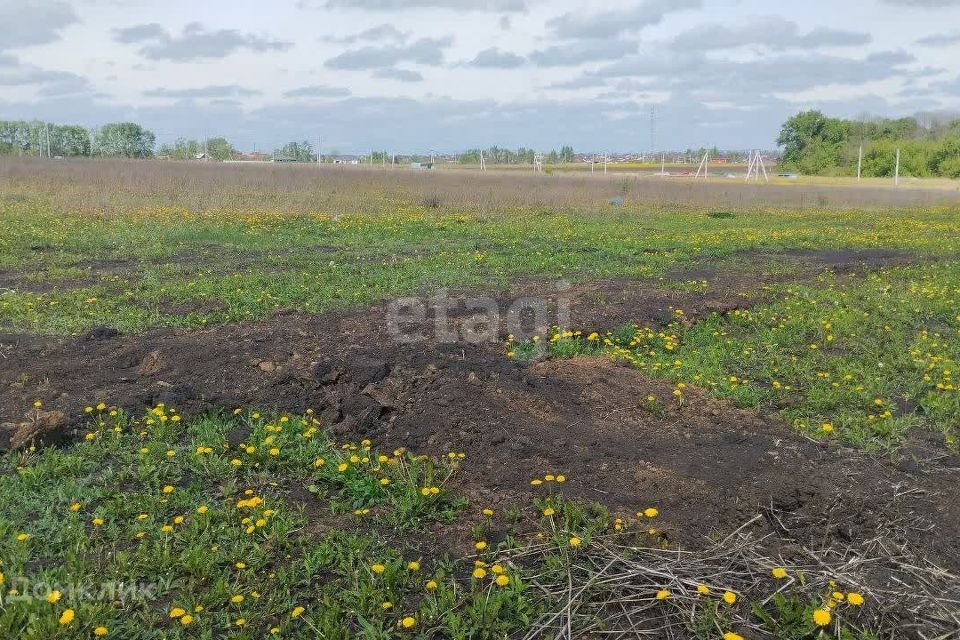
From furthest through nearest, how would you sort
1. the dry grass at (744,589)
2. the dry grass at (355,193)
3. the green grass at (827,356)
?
the dry grass at (355,193) → the green grass at (827,356) → the dry grass at (744,589)

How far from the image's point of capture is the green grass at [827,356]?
5.13 metres

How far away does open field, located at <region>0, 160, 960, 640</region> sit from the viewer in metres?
2.96

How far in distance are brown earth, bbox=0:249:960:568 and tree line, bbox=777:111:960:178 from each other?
63176 mm

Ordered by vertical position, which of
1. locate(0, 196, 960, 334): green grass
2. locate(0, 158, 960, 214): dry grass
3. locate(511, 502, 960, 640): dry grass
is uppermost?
locate(0, 158, 960, 214): dry grass

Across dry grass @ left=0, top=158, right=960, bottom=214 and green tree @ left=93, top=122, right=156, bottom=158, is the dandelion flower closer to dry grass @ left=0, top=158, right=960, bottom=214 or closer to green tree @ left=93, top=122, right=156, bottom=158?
dry grass @ left=0, top=158, right=960, bottom=214

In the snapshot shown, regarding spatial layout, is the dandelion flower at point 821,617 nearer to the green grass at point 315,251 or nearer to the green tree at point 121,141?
the green grass at point 315,251

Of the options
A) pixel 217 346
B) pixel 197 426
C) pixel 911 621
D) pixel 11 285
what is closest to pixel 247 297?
pixel 217 346

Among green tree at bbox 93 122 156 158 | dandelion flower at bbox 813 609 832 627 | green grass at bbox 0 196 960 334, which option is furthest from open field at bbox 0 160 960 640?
green tree at bbox 93 122 156 158

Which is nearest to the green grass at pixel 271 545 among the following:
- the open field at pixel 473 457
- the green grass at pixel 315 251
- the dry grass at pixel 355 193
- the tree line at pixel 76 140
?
the open field at pixel 473 457

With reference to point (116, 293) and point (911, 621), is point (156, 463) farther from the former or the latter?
point (116, 293)

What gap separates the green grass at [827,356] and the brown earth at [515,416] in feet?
1.27

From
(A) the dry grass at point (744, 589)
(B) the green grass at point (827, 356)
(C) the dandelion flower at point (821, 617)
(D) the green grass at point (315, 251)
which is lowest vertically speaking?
(A) the dry grass at point (744, 589)

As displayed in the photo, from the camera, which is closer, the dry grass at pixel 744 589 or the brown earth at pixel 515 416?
the dry grass at pixel 744 589

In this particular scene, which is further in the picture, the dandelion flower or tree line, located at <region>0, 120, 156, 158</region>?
tree line, located at <region>0, 120, 156, 158</region>
